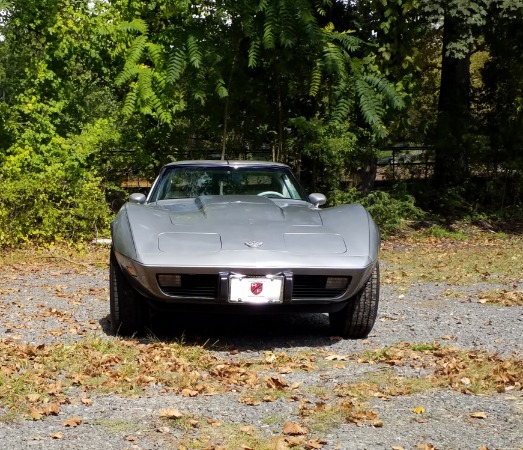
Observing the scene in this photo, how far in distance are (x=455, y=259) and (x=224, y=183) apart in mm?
5808

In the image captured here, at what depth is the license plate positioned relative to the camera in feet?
18.5

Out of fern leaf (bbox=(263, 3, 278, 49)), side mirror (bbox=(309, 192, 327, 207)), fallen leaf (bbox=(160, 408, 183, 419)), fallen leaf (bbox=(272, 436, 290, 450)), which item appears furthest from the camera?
fern leaf (bbox=(263, 3, 278, 49))

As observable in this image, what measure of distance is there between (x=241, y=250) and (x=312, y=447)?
2.12m

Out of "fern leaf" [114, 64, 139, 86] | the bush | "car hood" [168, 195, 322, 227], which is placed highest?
"fern leaf" [114, 64, 139, 86]

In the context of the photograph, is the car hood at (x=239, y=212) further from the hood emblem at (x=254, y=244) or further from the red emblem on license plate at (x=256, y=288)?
the red emblem on license plate at (x=256, y=288)

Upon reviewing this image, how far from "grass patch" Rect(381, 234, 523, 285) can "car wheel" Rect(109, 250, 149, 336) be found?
14.2ft

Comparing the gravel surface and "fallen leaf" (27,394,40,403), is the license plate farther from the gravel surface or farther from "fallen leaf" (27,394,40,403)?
"fallen leaf" (27,394,40,403)

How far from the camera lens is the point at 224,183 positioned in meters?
7.54

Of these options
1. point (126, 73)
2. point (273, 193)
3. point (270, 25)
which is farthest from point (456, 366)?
point (126, 73)

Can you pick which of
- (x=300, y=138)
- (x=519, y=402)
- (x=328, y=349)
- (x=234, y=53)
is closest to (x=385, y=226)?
(x=300, y=138)

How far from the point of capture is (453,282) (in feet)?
32.0

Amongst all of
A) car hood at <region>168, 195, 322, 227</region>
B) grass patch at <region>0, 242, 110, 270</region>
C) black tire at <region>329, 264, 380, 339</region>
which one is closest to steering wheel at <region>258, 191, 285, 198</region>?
car hood at <region>168, 195, 322, 227</region>

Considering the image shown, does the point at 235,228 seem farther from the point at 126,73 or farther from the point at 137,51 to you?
Result: the point at 137,51

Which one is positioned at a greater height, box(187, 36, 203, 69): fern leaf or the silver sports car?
box(187, 36, 203, 69): fern leaf
